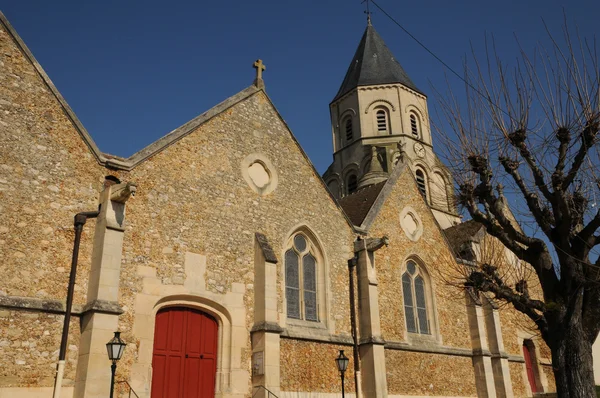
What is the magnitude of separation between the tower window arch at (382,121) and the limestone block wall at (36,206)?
2087cm

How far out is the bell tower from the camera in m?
29.7

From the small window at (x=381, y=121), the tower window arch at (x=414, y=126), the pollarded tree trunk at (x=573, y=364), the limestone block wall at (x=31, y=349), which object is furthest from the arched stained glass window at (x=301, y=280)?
the tower window arch at (x=414, y=126)

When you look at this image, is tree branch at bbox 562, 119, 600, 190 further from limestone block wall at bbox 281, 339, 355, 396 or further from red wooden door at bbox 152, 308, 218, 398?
red wooden door at bbox 152, 308, 218, 398

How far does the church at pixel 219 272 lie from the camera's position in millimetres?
10500

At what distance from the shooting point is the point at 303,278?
48.4 ft

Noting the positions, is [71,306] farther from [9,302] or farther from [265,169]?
[265,169]

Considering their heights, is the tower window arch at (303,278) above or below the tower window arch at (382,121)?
below

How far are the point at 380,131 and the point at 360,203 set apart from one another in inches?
489

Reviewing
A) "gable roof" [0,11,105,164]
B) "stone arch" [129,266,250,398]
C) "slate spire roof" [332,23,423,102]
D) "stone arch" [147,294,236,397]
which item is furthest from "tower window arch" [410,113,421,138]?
"gable roof" [0,11,105,164]

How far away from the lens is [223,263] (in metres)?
13.1

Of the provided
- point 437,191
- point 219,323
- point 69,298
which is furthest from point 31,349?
point 437,191

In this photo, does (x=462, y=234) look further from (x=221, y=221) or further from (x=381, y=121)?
(x=221, y=221)

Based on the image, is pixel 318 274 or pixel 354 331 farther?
pixel 318 274

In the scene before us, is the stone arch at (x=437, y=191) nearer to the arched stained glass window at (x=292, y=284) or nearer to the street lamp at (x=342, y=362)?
the arched stained glass window at (x=292, y=284)
